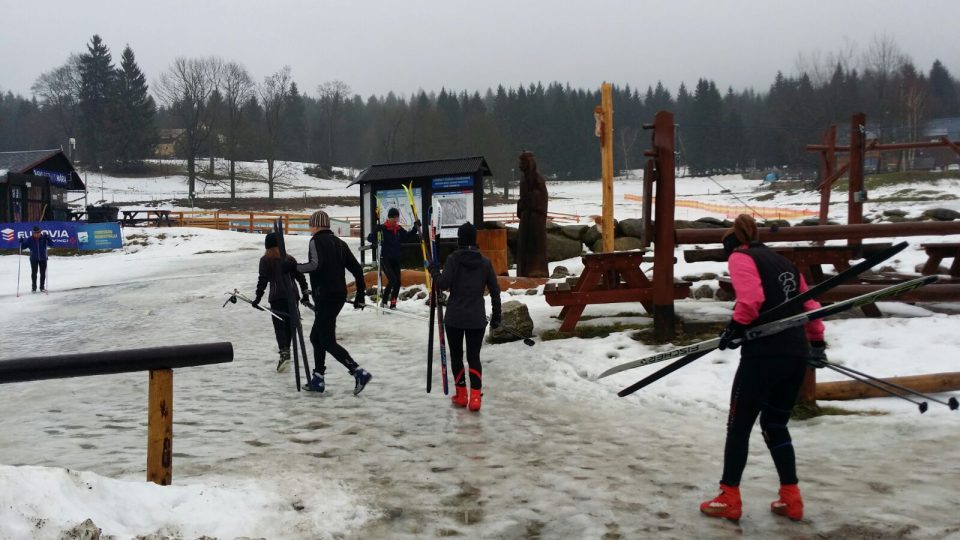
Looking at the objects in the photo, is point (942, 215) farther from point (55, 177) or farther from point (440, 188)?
point (55, 177)

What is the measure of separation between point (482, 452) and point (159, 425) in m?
2.57

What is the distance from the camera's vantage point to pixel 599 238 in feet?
65.0

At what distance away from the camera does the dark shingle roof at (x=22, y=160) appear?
39.4 m

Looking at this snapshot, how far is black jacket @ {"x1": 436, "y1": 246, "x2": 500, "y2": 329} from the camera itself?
7.55 meters

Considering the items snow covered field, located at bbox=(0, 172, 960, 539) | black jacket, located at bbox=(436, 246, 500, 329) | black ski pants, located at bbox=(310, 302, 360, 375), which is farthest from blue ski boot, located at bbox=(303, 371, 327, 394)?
black jacket, located at bbox=(436, 246, 500, 329)

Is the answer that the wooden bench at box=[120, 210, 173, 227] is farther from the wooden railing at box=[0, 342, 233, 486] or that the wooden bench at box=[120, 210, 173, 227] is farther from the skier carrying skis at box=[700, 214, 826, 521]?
the skier carrying skis at box=[700, 214, 826, 521]

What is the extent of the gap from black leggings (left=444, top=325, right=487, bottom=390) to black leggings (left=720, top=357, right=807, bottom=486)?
3409 millimetres

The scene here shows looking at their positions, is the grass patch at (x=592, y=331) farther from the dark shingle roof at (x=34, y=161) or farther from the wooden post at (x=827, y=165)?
the dark shingle roof at (x=34, y=161)

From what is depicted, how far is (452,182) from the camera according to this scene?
19156mm

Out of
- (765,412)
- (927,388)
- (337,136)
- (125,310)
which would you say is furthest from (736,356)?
(337,136)

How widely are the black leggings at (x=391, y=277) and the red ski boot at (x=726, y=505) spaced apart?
10.8 meters

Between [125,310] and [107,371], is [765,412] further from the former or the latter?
[125,310]

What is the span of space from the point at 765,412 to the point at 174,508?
3.62 m

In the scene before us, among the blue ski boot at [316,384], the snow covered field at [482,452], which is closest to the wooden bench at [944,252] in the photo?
the snow covered field at [482,452]
